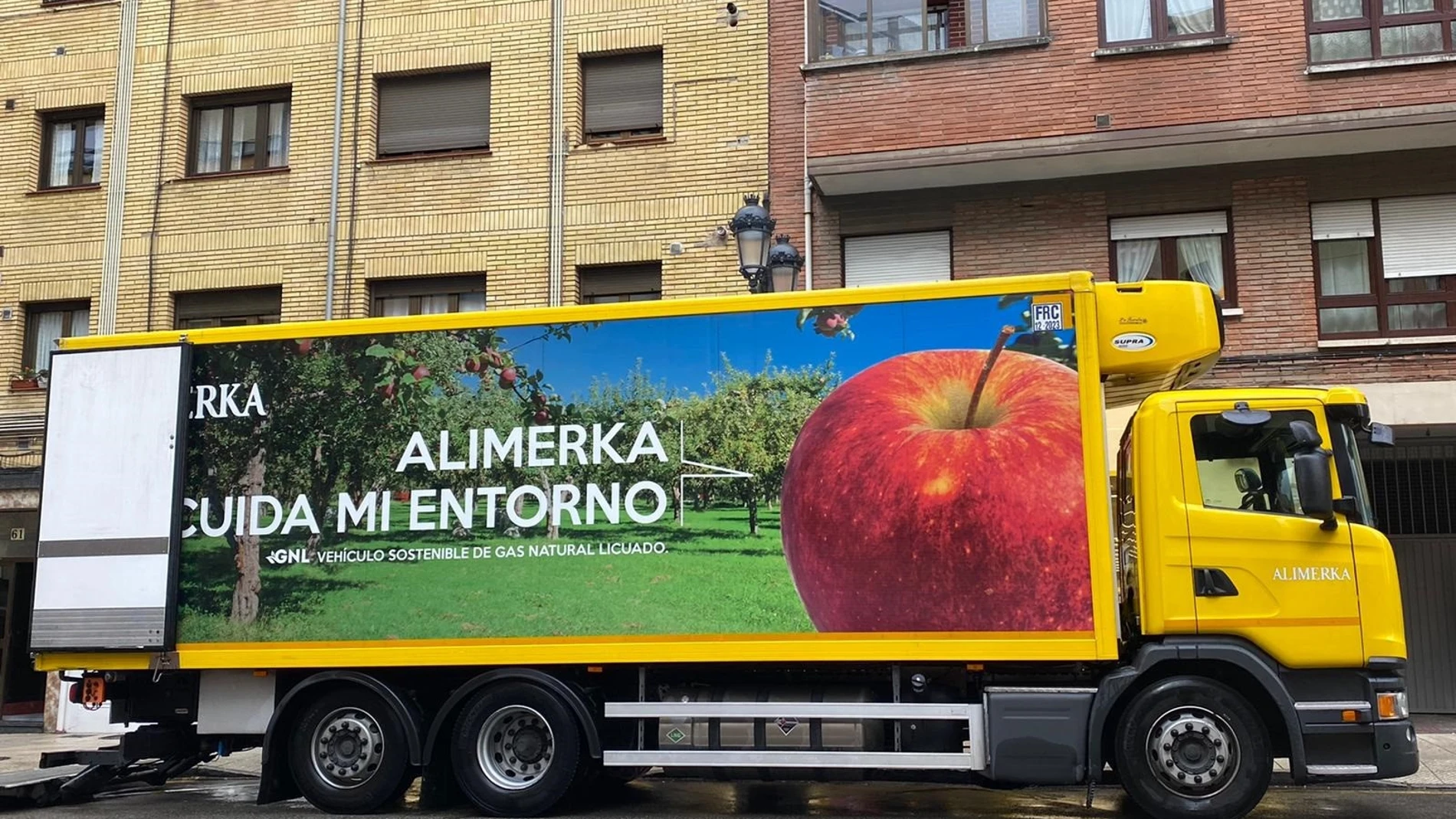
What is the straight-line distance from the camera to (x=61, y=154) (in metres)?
17.4

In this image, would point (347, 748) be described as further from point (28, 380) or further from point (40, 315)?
point (40, 315)

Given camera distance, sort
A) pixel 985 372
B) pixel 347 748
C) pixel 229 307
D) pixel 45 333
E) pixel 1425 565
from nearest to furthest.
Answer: pixel 985 372, pixel 347 748, pixel 1425 565, pixel 229 307, pixel 45 333

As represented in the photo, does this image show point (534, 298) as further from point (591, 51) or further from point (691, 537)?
point (691, 537)

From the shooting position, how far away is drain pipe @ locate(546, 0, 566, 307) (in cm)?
1544

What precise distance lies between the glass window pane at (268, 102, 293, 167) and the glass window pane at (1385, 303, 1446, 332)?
43.6 feet

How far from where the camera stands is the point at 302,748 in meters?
8.81

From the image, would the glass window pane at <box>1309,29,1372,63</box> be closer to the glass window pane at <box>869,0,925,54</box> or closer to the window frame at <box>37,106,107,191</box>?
the glass window pane at <box>869,0,925,54</box>

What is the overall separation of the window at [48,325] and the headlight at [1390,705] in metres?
15.8

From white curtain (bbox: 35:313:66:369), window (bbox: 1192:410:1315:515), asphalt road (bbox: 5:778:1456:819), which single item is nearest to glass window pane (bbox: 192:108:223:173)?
white curtain (bbox: 35:313:66:369)

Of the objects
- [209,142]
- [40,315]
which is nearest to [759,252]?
[209,142]

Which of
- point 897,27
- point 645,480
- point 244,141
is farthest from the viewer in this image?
point 244,141

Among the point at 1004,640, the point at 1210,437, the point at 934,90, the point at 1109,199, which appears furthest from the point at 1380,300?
the point at 1004,640

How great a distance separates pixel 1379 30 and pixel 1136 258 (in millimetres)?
3286

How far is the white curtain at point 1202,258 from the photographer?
14.0 metres
